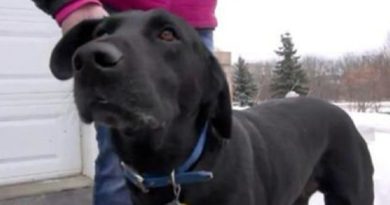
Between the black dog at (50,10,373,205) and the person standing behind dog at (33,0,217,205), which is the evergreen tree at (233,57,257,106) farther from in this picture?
the person standing behind dog at (33,0,217,205)

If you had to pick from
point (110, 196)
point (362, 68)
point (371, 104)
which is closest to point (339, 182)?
point (110, 196)

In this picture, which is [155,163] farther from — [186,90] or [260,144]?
[260,144]

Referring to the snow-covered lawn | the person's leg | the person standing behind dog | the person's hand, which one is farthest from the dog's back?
the snow-covered lawn

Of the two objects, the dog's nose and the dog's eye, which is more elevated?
the dog's nose

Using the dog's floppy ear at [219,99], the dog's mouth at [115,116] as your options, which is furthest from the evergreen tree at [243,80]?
the dog's mouth at [115,116]

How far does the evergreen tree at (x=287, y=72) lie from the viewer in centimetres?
2723

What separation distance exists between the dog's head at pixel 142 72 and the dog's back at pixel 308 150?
38cm

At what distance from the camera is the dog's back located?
2426 millimetres

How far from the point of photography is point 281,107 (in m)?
2.74

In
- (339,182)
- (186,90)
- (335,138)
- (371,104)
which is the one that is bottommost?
(371,104)

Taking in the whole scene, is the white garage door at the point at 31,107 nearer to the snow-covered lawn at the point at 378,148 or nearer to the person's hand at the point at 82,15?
the snow-covered lawn at the point at 378,148

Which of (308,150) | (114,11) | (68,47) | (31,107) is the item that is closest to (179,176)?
(68,47)

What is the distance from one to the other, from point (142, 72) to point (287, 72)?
27279 mm

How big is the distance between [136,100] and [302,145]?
1304 mm
